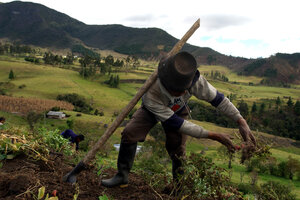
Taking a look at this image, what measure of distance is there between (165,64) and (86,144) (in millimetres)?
22212

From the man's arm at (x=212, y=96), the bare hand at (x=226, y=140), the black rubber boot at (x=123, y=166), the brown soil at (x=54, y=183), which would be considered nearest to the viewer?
the bare hand at (x=226, y=140)

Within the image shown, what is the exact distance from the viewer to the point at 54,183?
3596 mm

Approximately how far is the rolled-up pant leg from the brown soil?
84cm

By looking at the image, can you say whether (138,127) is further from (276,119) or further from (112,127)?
(276,119)

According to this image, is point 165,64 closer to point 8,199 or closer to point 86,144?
point 8,199

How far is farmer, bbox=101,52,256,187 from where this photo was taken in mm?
3195

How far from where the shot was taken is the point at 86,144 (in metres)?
23.9

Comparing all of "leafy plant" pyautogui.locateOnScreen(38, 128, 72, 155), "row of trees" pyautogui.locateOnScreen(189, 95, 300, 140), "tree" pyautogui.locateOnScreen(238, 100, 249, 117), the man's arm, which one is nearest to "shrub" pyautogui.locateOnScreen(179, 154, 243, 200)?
the man's arm

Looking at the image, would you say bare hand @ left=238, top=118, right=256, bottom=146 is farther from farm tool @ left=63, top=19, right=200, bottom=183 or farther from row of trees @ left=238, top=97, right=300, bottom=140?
row of trees @ left=238, top=97, right=300, bottom=140

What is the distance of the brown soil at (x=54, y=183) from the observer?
3188mm

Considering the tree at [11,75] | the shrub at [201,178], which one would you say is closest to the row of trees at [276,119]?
the shrub at [201,178]

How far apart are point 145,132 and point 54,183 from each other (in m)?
1.60

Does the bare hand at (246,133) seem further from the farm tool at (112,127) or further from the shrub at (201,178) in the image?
the farm tool at (112,127)

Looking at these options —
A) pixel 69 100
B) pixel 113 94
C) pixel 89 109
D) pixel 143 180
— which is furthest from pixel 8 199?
pixel 113 94
